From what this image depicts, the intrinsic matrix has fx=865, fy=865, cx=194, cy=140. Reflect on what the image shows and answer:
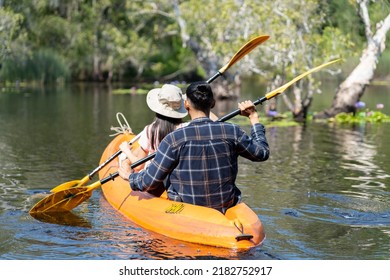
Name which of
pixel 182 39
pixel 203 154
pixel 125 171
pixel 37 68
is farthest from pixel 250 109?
pixel 37 68

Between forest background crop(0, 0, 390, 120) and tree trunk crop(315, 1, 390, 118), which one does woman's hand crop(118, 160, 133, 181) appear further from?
tree trunk crop(315, 1, 390, 118)

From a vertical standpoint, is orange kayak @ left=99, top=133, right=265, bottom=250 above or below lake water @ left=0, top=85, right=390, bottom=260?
above

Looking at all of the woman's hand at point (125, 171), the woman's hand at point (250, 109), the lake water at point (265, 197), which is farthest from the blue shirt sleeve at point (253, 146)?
the woman's hand at point (125, 171)

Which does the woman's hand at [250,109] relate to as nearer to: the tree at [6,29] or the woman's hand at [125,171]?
the woman's hand at [125,171]

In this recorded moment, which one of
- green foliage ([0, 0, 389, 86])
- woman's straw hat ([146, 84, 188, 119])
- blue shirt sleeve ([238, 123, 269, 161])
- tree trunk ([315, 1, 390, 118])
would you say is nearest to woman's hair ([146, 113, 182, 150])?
woman's straw hat ([146, 84, 188, 119])

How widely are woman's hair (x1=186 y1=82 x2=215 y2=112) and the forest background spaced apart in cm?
1209

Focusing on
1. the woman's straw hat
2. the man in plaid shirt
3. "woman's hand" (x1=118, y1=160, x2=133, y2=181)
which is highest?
the woman's straw hat

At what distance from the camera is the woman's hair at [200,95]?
6953 millimetres

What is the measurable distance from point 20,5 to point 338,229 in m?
34.7

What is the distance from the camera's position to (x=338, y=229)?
8383 millimetres

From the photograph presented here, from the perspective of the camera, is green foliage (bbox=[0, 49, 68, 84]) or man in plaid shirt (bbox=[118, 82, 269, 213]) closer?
man in plaid shirt (bbox=[118, 82, 269, 213])

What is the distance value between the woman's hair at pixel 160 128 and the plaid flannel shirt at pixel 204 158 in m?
0.77

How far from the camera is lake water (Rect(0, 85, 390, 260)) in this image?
296 inches
